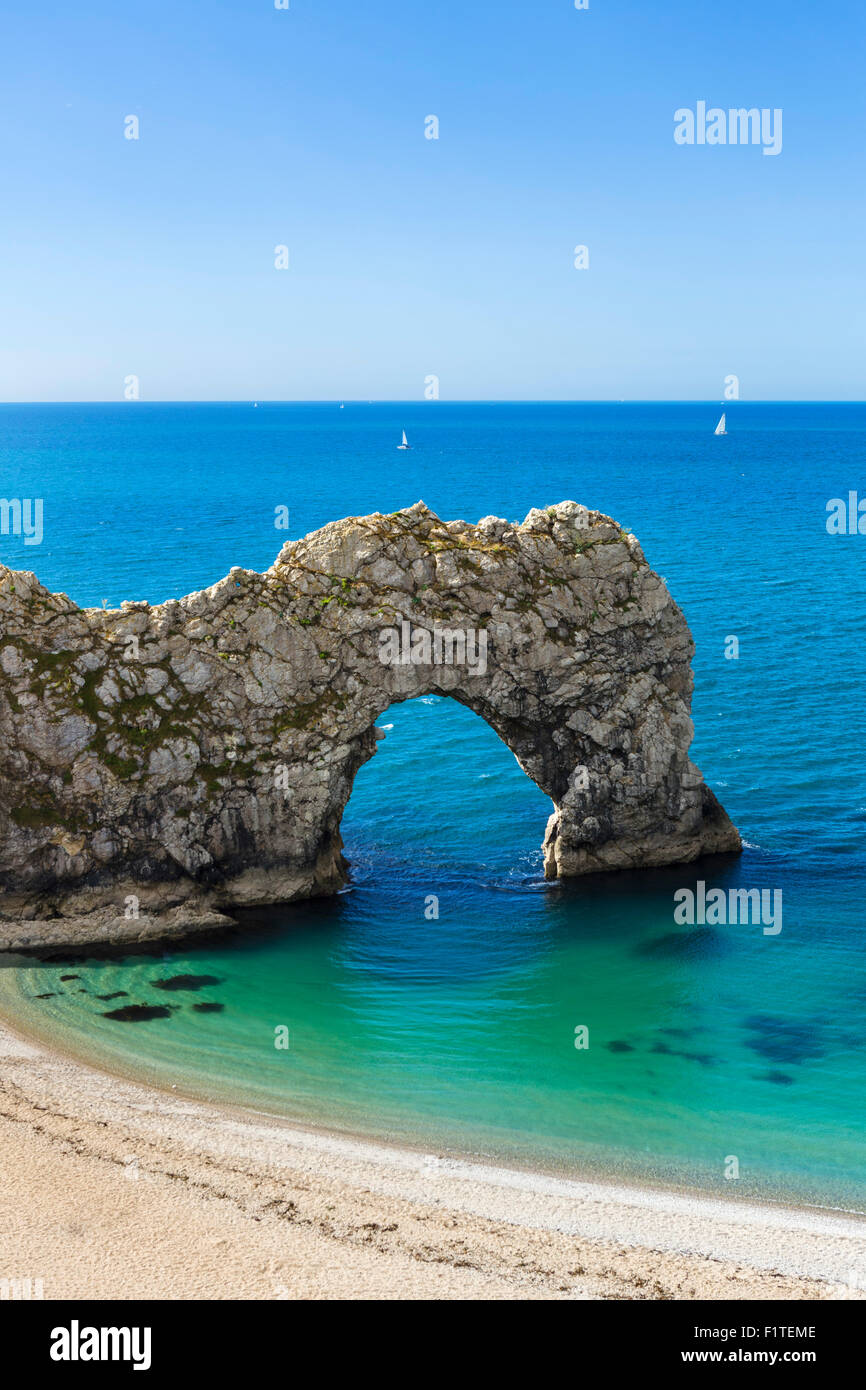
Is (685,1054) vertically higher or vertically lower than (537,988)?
lower

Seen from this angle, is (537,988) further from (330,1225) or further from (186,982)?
(330,1225)

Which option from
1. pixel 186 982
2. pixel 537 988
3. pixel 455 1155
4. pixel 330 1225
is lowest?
pixel 455 1155

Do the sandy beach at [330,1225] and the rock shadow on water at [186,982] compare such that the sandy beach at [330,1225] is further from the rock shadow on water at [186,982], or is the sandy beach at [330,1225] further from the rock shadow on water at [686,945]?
the rock shadow on water at [686,945]

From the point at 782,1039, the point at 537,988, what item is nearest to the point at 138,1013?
the point at 537,988

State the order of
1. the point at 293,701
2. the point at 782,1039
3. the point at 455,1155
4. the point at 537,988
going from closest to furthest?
1. the point at 455,1155
2. the point at 782,1039
3. the point at 537,988
4. the point at 293,701
